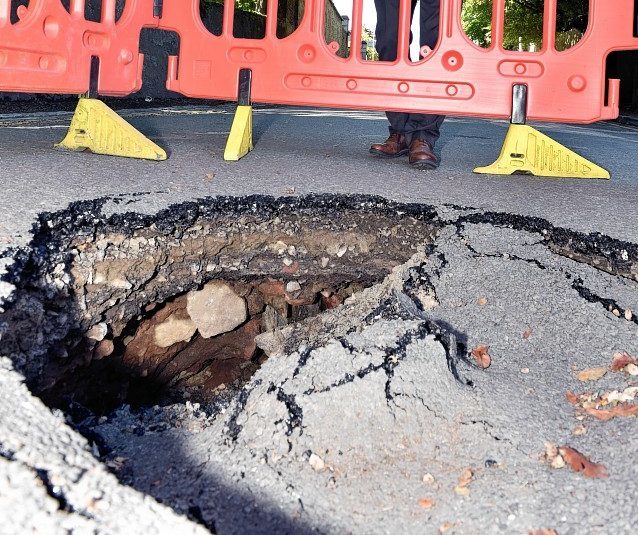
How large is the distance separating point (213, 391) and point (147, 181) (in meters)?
1.17

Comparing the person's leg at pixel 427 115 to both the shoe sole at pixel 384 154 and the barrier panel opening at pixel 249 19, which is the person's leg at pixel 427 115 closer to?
the shoe sole at pixel 384 154

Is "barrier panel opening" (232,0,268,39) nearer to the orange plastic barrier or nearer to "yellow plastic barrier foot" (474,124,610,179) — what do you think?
the orange plastic barrier

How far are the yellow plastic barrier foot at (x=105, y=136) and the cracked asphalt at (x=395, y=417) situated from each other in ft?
2.26

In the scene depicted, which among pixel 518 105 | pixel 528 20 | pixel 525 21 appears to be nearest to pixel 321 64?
pixel 518 105

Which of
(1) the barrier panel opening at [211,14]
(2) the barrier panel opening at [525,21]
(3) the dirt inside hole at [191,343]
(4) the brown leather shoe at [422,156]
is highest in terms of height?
(2) the barrier panel opening at [525,21]

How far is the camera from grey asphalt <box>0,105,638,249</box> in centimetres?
277

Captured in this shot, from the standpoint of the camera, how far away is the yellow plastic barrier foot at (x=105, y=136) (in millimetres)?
3705

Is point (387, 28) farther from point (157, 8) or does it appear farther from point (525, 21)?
point (525, 21)

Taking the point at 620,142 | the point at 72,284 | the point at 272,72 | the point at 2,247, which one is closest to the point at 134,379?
the point at 72,284

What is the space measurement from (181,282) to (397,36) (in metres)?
2.10

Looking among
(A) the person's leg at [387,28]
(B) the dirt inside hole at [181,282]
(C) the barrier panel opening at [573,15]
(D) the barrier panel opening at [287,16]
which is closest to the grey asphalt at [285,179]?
(B) the dirt inside hole at [181,282]

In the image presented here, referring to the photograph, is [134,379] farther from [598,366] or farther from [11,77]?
[598,366]

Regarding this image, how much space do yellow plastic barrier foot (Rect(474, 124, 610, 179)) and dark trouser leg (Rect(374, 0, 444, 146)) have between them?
1.57 feet

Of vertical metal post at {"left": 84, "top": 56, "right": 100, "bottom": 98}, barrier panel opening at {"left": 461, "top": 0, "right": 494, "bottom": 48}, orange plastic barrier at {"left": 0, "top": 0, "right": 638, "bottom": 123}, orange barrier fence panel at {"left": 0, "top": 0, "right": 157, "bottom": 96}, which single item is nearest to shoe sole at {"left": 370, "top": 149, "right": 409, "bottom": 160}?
orange plastic barrier at {"left": 0, "top": 0, "right": 638, "bottom": 123}
